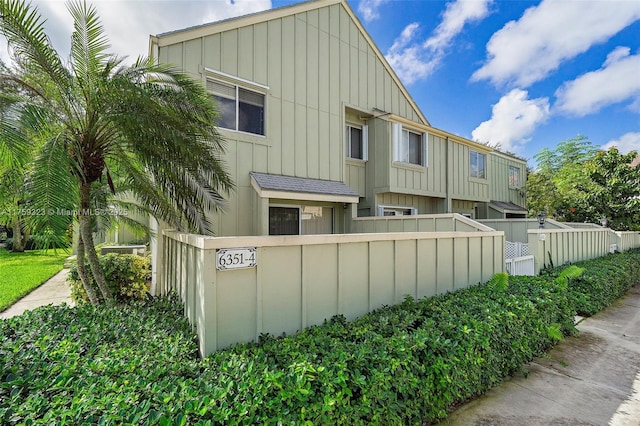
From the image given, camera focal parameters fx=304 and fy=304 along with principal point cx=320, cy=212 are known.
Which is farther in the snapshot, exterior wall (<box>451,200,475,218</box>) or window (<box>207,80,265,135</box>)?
exterior wall (<box>451,200,475,218</box>)

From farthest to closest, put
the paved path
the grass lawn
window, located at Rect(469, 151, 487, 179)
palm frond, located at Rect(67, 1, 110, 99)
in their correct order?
window, located at Rect(469, 151, 487, 179) → the grass lawn → the paved path → palm frond, located at Rect(67, 1, 110, 99)

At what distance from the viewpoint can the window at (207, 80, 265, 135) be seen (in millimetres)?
7457

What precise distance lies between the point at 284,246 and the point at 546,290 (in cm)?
480

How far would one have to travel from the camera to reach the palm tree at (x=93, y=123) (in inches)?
137

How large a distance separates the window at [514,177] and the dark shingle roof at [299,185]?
12.9 metres

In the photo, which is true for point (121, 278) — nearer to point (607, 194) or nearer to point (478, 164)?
point (478, 164)

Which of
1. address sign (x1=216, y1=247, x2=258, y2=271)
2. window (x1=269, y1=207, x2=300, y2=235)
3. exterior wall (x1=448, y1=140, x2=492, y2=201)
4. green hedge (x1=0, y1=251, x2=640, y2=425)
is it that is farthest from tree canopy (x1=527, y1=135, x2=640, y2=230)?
address sign (x1=216, y1=247, x2=258, y2=271)

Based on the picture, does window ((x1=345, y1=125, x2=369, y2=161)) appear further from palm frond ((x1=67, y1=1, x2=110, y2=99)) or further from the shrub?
palm frond ((x1=67, y1=1, x2=110, y2=99))

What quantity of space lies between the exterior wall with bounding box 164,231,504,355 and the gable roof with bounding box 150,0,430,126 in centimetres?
462

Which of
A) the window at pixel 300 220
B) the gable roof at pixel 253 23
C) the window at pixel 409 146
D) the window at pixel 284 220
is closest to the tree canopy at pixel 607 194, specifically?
the window at pixel 409 146

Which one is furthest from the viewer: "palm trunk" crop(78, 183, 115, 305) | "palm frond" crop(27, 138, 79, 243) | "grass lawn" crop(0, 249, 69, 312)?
"grass lawn" crop(0, 249, 69, 312)

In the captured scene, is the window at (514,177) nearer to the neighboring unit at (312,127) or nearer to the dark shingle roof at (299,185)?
the neighboring unit at (312,127)

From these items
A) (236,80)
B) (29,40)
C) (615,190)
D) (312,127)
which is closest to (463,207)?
(615,190)

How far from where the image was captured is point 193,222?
521 cm
